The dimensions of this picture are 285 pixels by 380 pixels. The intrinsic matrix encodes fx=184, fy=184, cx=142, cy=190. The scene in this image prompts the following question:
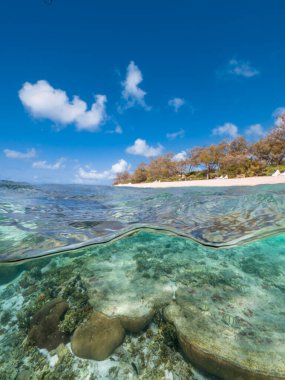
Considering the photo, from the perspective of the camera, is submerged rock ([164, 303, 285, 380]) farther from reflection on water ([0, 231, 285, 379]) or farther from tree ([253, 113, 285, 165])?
tree ([253, 113, 285, 165])

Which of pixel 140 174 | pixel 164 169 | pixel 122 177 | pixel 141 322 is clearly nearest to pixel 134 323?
pixel 141 322

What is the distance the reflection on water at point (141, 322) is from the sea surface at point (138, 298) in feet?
0.07

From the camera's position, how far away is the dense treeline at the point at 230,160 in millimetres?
36750

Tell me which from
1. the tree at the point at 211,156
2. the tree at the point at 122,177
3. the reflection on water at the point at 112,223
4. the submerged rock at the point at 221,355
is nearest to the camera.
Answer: the submerged rock at the point at 221,355

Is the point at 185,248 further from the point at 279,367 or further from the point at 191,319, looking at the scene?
the point at 279,367

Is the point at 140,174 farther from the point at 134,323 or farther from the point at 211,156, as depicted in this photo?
the point at 134,323

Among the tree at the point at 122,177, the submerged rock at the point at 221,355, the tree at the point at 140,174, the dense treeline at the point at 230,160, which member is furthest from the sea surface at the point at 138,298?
the tree at the point at 122,177

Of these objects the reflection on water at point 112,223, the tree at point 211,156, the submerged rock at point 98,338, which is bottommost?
the submerged rock at point 98,338

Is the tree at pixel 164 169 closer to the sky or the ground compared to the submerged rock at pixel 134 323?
closer to the sky

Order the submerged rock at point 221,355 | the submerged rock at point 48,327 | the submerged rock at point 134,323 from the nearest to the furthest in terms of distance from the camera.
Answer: the submerged rock at point 221,355 → the submerged rock at point 48,327 → the submerged rock at point 134,323

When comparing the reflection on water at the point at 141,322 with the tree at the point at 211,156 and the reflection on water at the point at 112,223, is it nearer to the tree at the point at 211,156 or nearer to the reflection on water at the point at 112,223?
the reflection on water at the point at 112,223

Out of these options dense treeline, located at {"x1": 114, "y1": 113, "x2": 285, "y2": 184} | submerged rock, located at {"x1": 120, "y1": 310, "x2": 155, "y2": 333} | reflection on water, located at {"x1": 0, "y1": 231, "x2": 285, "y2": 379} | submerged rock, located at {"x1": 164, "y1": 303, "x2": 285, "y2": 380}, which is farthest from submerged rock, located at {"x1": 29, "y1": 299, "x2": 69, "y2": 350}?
dense treeline, located at {"x1": 114, "y1": 113, "x2": 285, "y2": 184}

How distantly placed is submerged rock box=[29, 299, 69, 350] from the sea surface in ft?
0.07

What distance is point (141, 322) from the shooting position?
15.5ft
